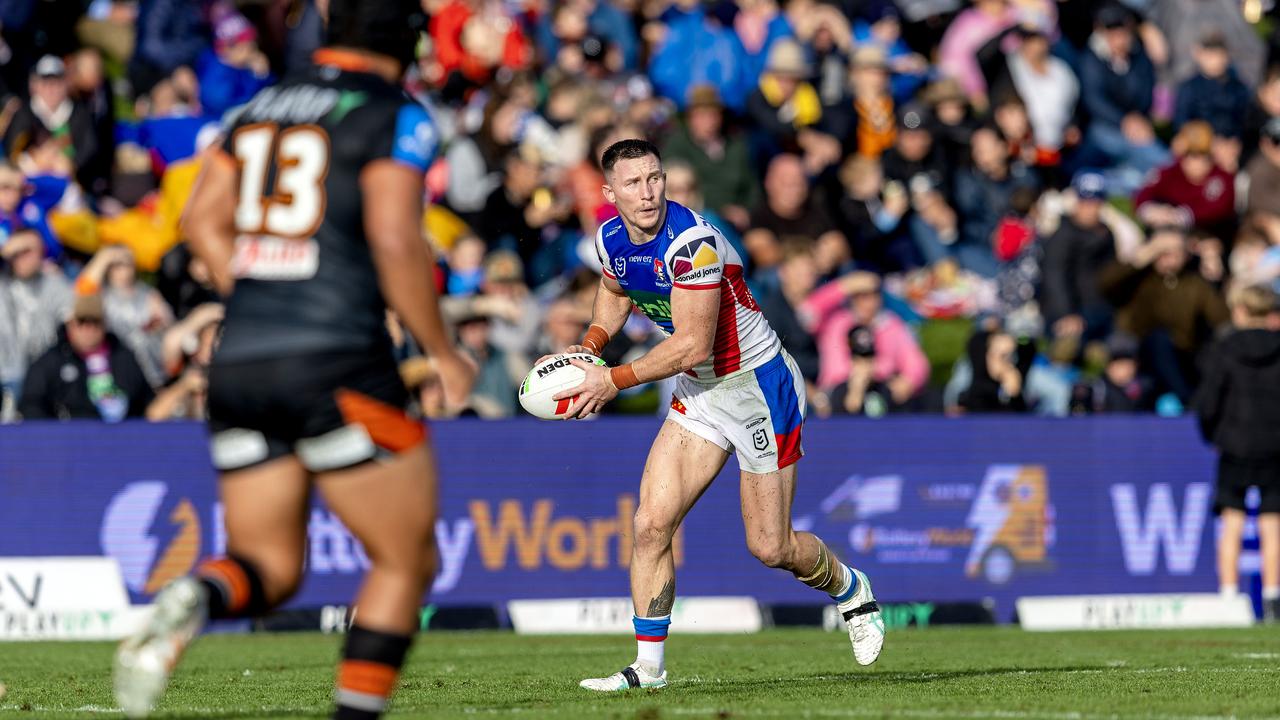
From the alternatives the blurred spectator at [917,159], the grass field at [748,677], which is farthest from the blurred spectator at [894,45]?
the grass field at [748,677]

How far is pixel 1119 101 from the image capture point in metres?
23.9

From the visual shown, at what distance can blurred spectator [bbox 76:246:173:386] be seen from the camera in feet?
58.7

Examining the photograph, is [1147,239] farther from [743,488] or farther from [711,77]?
[743,488]

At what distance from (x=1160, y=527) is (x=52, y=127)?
11071 mm

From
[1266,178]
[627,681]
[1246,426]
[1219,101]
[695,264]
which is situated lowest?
[1246,426]

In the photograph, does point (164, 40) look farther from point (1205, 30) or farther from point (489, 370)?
point (1205, 30)

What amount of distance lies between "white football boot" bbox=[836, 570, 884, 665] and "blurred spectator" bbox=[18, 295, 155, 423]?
323 inches

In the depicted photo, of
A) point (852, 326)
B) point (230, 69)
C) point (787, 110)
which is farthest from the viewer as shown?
point (787, 110)

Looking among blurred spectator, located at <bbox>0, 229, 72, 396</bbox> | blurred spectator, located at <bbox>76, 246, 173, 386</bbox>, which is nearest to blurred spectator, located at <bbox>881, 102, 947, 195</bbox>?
blurred spectator, located at <bbox>76, 246, 173, 386</bbox>

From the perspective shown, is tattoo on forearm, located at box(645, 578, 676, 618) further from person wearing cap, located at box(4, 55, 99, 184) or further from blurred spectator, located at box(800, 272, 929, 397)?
person wearing cap, located at box(4, 55, 99, 184)

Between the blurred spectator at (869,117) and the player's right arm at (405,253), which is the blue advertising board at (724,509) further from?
the player's right arm at (405,253)

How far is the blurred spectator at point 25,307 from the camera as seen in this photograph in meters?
17.7

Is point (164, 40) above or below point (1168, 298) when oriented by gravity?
above

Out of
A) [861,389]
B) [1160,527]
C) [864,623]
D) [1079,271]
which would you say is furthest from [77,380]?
[1079,271]
